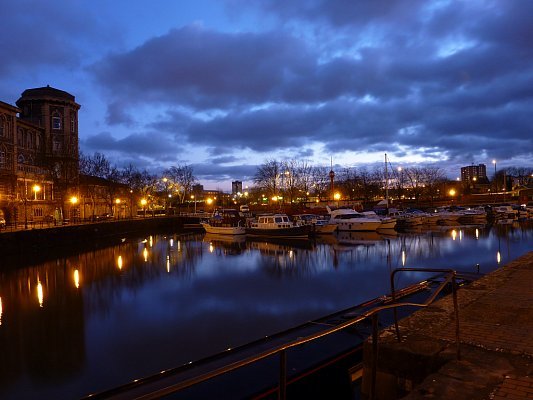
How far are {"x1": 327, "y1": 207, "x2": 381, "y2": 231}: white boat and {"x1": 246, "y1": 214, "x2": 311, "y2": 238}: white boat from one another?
277 inches

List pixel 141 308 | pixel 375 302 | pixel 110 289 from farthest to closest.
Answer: pixel 110 289 < pixel 141 308 < pixel 375 302

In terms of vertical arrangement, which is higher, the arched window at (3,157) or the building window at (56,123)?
the building window at (56,123)

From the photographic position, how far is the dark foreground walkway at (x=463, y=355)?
4.96 m

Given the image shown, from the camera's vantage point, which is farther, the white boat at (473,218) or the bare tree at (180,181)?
the bare tree at (180,181)

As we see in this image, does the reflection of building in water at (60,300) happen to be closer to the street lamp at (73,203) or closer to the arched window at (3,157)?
the street lamp at (73,203)

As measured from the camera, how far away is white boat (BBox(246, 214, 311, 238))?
153 ft

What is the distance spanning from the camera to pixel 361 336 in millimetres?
10531

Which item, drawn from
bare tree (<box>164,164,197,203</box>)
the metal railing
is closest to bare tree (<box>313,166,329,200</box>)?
bare tree (<box>164,164,197,203</box>)

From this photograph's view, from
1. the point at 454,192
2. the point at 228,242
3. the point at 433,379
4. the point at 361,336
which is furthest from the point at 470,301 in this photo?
the point at 454,192

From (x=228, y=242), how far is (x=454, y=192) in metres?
104

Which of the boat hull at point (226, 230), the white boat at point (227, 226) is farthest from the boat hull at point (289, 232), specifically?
the white boat at point (227, 226)

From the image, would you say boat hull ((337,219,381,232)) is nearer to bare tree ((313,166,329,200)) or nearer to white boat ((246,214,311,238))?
white boat ((246,214,311,238))

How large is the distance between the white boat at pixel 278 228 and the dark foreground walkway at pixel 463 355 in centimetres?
3731

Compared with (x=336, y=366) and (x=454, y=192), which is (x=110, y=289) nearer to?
(x=336, y=366)
